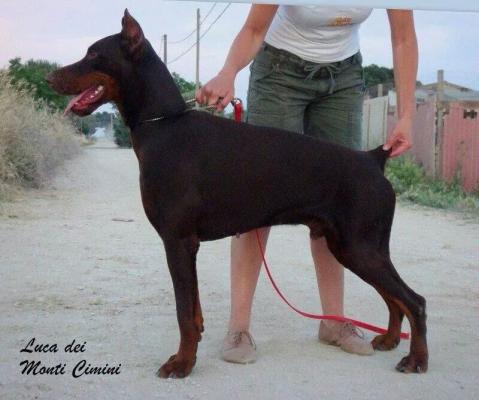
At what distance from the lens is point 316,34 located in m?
4.24

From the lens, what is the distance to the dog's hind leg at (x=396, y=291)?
12.7 feet

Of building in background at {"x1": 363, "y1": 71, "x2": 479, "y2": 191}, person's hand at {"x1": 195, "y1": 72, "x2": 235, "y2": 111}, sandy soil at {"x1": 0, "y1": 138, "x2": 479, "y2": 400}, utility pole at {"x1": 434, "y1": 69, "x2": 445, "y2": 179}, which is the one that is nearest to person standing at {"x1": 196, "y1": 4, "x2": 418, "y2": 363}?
person's hand at {"x1": 195, "y1": 72, "x2": 235, "y2": 111}

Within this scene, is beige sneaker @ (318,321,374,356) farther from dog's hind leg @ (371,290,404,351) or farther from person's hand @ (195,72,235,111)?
person's hand @ (195,72,235,111)

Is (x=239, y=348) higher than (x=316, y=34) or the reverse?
the reverse

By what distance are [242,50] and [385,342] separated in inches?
73.3

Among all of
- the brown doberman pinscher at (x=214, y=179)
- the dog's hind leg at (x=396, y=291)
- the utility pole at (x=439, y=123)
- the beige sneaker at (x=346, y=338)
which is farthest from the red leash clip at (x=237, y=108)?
the utility pole at (x=439, y=123)

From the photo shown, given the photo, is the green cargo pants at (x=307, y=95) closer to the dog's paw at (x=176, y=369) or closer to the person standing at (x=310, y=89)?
the person standing at (x=310, y=89)

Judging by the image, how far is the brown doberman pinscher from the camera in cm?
365

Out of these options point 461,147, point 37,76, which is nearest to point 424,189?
point 461,147

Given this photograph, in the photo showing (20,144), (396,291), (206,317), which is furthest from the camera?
(20,144)

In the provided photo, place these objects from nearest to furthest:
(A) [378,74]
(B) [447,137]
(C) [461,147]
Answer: (C) [461,147] < (B) [447,137] < (A) [378,74]

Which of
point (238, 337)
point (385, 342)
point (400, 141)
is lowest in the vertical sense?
point (385, 342)

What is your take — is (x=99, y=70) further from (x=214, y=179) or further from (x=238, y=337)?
(x=238, y=337)

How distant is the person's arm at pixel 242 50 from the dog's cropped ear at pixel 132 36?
0.48 metres
